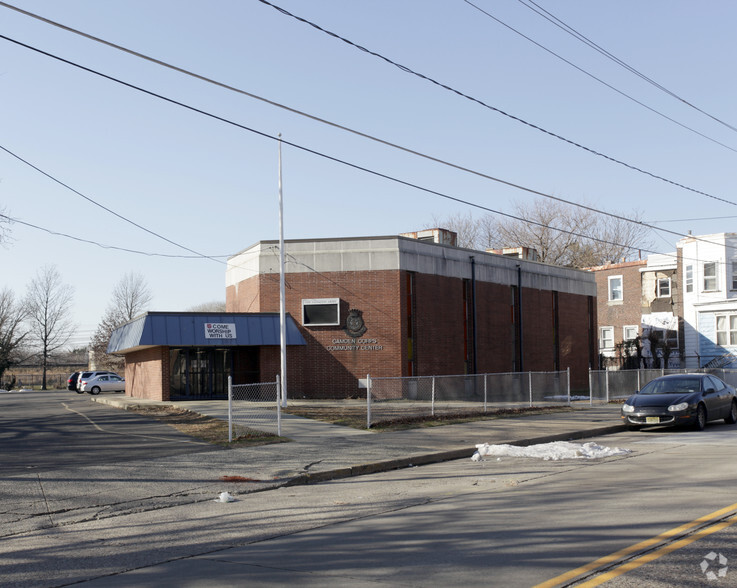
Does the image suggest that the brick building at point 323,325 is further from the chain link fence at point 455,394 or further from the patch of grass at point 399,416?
the chain link fence at point 455,394

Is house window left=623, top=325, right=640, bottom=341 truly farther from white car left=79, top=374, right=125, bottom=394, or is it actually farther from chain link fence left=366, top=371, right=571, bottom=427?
white car left=79, top=374, right=125, bottom=394

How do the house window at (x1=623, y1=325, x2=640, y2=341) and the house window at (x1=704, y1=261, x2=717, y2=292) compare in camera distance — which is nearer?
the house window at (x1=704, y1=261, x2=717, y2=292)

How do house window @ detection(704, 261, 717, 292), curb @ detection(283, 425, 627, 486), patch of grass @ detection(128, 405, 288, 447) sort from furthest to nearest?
house window @ detection(704, 261, 717, 292), patch of grass @ detection(128, 405, 288, 447), curb @ detection(283, 425, 627, 486)

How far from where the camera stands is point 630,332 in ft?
172

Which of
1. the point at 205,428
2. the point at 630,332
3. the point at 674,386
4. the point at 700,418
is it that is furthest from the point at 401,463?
the point at 630,332

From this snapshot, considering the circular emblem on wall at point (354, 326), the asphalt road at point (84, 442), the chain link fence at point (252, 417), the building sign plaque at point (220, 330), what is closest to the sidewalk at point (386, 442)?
the chain link fence at point (252, 417)

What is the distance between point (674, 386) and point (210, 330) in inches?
704

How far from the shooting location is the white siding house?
46344mm

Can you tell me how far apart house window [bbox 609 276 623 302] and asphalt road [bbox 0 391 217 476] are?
38.0m

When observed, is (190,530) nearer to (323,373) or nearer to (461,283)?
(323,373)

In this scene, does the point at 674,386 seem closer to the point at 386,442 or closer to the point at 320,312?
the point at 386,442

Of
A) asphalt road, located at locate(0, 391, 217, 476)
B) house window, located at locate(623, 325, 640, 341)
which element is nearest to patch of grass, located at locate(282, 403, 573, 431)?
asphalt road, located at locate(0, 391, 217, 476)

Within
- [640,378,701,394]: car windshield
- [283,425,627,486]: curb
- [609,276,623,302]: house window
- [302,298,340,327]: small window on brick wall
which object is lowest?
[283,425,627,486]: curb

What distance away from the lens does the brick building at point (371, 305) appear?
3164cm
